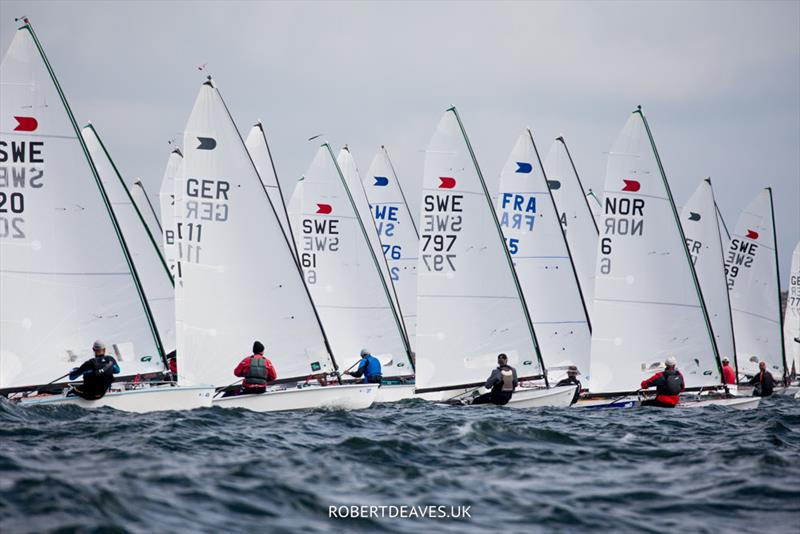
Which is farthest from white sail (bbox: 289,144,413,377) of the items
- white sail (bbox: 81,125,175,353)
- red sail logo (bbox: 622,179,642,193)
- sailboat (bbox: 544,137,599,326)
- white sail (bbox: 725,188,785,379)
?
white sail (bbox: 725,188,785,379)

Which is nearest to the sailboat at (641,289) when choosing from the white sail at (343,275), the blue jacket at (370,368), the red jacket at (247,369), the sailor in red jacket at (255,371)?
the blue jacket at (370,368)

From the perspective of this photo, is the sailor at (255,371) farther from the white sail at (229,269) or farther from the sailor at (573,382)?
the sailor at (573,382)

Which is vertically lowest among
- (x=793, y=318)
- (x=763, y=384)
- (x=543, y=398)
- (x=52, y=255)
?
(x=543, y=398)

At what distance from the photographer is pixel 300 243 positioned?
29750 mm

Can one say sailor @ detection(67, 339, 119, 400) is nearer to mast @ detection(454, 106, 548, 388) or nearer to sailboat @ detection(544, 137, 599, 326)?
mast @ detection(454, 106, 548, 388)

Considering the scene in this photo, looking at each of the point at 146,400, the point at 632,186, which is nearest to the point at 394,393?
the point at 632,186

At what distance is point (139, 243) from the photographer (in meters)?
29.0

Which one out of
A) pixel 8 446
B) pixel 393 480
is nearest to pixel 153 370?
pixel 8 446

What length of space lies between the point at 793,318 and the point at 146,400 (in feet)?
117

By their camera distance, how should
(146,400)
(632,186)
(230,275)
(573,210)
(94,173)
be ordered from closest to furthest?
(146,400) → (94,173) → (230,275) → (632,186) → (573,210)

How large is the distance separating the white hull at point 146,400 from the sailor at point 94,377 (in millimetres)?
134

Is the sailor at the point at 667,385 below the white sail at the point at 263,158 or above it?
below

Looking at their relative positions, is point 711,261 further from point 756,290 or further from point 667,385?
point 756,290

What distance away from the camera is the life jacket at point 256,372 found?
768 inches
